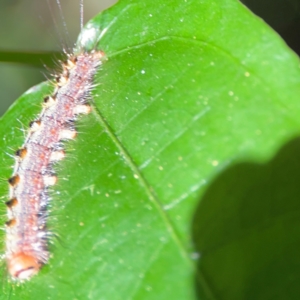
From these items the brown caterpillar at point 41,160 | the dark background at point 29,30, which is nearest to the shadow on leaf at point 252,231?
the brown caterpillar at point 41,160

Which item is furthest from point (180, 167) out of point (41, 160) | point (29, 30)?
point (29, 30)

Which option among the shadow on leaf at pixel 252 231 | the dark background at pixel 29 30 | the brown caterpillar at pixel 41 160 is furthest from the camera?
the dark background at pixel 29 30

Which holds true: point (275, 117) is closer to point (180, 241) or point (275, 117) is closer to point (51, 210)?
point (180, 241)

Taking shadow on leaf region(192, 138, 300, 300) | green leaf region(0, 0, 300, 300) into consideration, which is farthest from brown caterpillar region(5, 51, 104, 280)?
shadow on leaf region(192, 138, 300, 300)

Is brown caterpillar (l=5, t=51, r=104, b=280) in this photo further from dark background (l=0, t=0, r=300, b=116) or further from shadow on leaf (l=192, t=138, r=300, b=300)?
dark background (l=0, t=0, r=300, b=116)

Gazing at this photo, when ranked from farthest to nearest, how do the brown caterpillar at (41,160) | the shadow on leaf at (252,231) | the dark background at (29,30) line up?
the dark background at (29,30) → the brown caterpillar at (41,160) → the shadow on leaf at (252,231)

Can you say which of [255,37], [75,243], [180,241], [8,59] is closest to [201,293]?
[180,241]

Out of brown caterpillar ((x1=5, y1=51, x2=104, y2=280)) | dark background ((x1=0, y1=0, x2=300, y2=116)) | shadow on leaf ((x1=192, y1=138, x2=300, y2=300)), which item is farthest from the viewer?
dark background ((x1=0, y1=0, x2=300, y2=116))

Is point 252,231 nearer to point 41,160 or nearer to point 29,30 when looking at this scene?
point 41,160

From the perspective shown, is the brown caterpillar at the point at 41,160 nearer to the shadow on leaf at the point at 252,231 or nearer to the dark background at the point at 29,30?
the shadow on leaf at the point at 252,231
